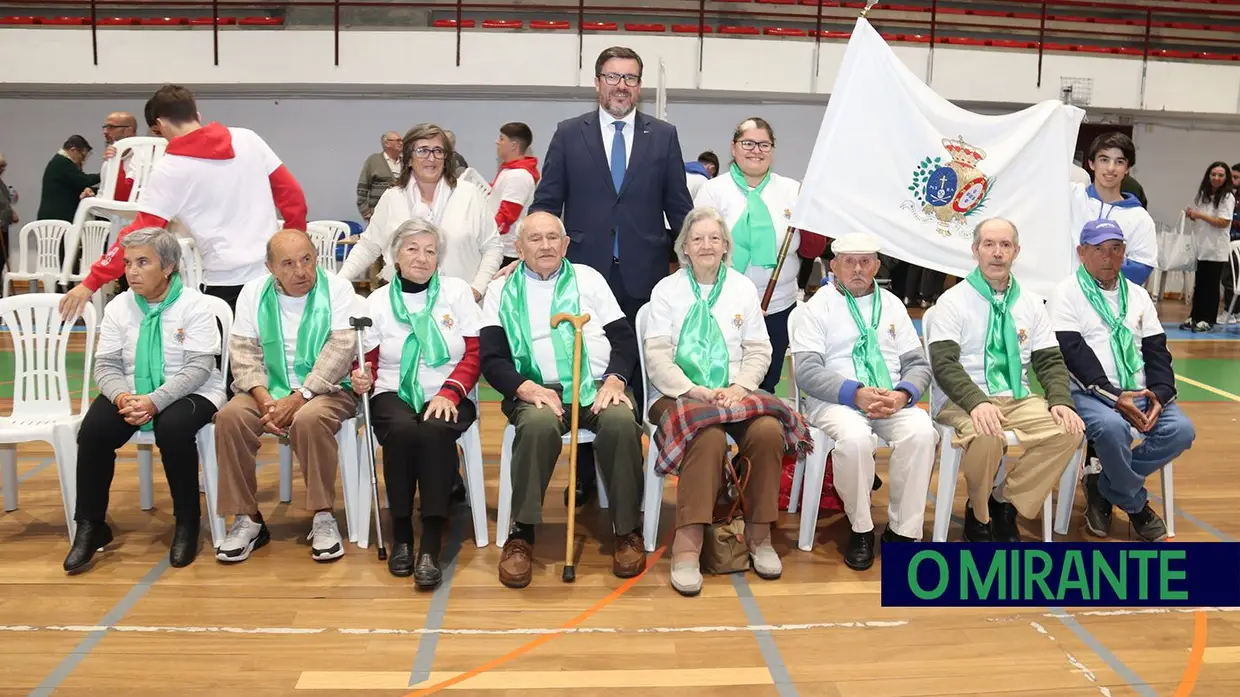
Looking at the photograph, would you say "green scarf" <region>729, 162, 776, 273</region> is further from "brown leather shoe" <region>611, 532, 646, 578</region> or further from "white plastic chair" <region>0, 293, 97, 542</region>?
"white plastic chair" <region>0, 293, 97, 542</region>

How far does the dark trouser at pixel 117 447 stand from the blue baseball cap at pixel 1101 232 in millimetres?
3356

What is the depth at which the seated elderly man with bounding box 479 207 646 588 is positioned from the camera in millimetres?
3350

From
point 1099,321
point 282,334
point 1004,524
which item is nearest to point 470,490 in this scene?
point 282,334

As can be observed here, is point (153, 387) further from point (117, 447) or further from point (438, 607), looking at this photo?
point (438, 607)

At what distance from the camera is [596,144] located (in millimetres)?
3850

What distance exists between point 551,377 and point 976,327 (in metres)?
1.60

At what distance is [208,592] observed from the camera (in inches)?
126

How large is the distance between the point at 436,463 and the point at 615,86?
155 centimetres

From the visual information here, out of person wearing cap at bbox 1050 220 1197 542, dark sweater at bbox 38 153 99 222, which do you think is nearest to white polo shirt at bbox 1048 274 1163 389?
person wearing cap at bbox 1050 220 1197 542

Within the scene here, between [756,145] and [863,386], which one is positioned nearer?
[863,386]

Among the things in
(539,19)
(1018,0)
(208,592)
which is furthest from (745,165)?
(1018,0)

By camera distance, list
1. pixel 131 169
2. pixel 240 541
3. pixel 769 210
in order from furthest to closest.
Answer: pixel 131 169 → pixel 769 210 → pixel 240 541

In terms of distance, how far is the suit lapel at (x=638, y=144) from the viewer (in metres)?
3.83

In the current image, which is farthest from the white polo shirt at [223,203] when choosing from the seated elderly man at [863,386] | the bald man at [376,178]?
the bald man at [376,178]
